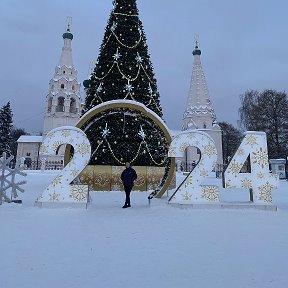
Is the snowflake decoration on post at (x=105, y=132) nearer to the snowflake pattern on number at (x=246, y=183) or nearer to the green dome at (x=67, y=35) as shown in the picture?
the snowflake pattern on number at (x=246, y=183)

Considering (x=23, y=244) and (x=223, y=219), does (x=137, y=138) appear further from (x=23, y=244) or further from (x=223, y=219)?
(x=23, y=244)

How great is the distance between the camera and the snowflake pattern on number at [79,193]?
779cm

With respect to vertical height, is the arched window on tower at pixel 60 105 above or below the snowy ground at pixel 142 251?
above

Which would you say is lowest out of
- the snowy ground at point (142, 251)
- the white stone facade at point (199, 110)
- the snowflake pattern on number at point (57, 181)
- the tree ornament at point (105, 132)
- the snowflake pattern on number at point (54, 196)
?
the snowy ground at point (142, 251)

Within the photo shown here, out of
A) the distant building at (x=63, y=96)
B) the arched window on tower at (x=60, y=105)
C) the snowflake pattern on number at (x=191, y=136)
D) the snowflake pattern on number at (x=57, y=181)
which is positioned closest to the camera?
the snowflake pattern on number at (x=57, y=181)

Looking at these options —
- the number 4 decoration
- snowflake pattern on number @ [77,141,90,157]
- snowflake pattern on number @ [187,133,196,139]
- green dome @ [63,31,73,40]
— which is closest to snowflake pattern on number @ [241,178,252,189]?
the number 4 decoration

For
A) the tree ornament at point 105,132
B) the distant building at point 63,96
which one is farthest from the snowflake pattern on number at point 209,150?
the distant building at point 63,96

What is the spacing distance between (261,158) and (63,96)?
48645 millimetres

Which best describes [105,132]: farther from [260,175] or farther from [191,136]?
[260,175]

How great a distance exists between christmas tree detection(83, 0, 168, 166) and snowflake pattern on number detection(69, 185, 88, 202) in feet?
18.1

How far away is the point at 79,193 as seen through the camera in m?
7.84

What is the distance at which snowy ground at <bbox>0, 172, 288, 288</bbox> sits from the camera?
298cm

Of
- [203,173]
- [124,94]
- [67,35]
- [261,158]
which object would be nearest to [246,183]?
[261,158]

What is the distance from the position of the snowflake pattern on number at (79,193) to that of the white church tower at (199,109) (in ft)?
138
